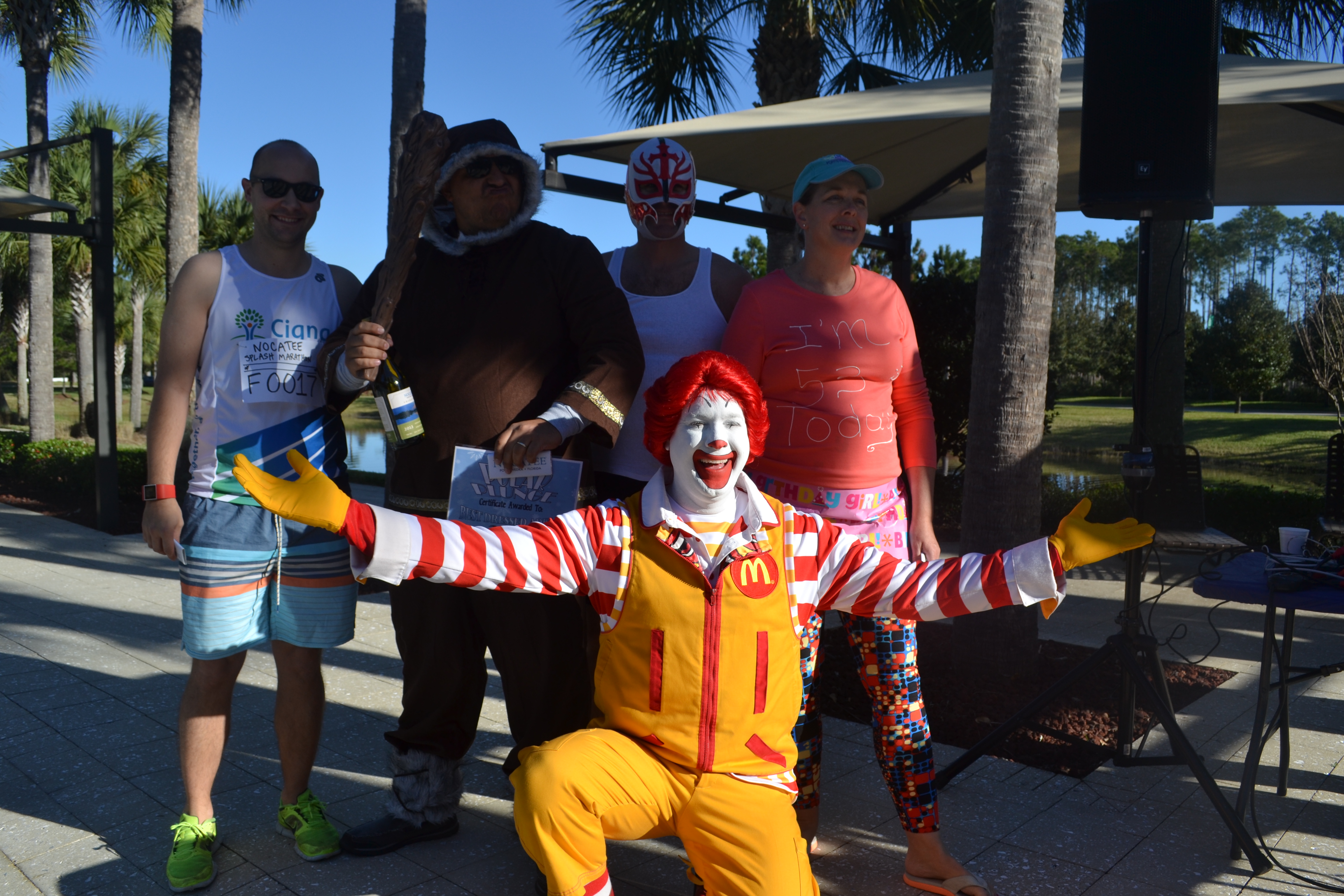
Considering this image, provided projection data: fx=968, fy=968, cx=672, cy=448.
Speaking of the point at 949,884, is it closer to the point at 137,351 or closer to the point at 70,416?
the point at 137,351

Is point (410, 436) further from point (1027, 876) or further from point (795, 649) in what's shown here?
point (1027, 876)

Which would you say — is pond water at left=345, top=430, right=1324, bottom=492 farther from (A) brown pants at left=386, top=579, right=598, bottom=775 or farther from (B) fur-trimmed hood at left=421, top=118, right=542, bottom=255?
(B) fur-trimmed hood at left=421, top=118, right=542, bottom=255

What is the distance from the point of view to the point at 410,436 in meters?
2.48

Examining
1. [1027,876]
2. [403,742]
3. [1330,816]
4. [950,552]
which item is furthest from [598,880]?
[950,552]

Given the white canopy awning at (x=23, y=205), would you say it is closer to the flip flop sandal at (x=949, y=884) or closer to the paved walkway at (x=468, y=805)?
the paved walkway at (x=468, y=805)

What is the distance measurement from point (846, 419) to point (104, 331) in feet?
27.4

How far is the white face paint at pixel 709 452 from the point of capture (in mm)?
2068

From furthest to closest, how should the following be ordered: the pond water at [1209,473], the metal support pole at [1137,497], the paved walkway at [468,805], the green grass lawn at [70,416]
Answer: the green grass lawn at [70,416], the pond water at [1209,473], the metal support pole at [1137,497], the paved walkway at [468,805]

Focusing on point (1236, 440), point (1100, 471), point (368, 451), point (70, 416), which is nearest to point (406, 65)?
point (1100, 471)

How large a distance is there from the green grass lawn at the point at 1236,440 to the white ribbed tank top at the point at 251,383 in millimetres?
19707

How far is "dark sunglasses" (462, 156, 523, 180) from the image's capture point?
8.28 feet

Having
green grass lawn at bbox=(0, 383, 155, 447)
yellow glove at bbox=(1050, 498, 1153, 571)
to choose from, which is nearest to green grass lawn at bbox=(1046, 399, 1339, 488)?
yellow glove at bbox=(1050, 498, 1153, 571)

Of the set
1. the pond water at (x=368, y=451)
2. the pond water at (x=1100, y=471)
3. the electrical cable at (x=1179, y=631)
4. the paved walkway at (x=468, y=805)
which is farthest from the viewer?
the pond water at (x=368, y=451)

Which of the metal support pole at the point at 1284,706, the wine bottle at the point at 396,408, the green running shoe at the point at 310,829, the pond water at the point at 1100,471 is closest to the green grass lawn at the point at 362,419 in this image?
the pond water at the point at 1100,471
